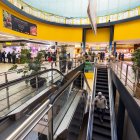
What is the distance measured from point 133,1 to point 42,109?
13921mm

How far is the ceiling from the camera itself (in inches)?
478

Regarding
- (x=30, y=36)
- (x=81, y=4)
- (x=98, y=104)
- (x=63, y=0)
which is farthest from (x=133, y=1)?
(x=98, y=104)

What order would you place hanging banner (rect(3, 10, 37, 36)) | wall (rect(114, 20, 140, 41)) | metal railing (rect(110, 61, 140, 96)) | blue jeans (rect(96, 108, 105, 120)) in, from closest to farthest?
metal railing (rect(110, 61, 140, 96))
blue jeans (rect(96, 108, 105, 120))
hanging banner (rect(3, 10, 37, 36))
wall (rect(114, 20, 140, 41))

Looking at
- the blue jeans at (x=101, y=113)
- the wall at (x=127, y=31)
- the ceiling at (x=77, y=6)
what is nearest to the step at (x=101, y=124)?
the blue jeans at (x=101, y=113)

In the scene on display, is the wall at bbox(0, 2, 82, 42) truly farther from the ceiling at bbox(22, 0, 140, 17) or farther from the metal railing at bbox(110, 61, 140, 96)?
the metal railing at bbox(110, 61, 140, 96)

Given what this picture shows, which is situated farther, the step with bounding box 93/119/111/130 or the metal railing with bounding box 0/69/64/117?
the step with bounding box 93/119/111/130

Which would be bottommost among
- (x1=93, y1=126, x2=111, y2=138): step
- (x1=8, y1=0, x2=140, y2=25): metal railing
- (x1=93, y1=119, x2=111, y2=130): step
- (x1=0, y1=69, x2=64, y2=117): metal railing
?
(x1=93, y1=126, x2=111, y2=138): step

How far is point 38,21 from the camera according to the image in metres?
11.9

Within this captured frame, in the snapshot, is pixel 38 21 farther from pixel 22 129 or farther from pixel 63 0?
pixel 22 129

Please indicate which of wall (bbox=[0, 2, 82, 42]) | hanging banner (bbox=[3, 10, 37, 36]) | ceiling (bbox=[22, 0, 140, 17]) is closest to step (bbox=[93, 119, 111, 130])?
hanging banner (bbox=[3, 10, 37, 36])

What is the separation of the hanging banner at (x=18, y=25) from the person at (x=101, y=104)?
22.0 ft

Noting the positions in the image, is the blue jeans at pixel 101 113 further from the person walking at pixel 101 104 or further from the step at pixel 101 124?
the step at pixel 101 124

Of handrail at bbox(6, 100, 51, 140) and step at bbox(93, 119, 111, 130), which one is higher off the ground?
handrail at bbox(6, 100, 51, 140)

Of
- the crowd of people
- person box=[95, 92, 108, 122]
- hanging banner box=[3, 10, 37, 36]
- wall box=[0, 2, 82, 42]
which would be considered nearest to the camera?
person box=[95, 92, 108, 122]
